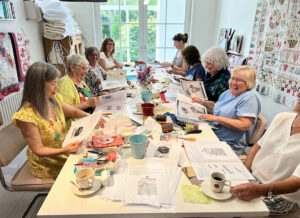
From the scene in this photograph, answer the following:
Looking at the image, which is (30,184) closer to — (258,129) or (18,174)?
(18,174)

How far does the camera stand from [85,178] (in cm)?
91

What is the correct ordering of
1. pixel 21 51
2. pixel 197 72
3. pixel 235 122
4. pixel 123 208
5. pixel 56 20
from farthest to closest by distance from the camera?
1. pixel 56 20
2. pixel 197 72
3. pixel 21 51
4. pixel 235 122
5. pixel 123 208

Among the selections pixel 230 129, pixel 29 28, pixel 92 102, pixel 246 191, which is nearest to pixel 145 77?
pixel 92 102

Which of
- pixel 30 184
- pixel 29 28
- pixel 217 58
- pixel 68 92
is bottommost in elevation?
pixel 30 184

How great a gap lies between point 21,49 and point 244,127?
9.15ft

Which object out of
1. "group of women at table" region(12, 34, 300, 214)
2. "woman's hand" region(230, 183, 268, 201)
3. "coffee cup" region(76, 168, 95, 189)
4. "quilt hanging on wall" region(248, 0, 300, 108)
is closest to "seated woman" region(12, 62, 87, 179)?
"group of women at table" region(12, 34, 300, 214)

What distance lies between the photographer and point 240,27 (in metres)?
3.60

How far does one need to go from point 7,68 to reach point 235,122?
247 cm

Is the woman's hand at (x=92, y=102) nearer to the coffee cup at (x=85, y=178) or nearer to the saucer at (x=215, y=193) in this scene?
the coffee cup at (x=85, y=178)

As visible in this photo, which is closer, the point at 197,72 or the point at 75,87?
the point at 75,87

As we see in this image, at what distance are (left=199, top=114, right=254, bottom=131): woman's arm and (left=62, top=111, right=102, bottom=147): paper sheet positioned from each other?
0.83 m

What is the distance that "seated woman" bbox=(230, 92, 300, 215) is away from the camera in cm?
103

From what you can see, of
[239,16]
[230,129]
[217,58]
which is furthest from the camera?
[239,16]

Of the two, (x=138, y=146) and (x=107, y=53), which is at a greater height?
(x=107, y=53)
